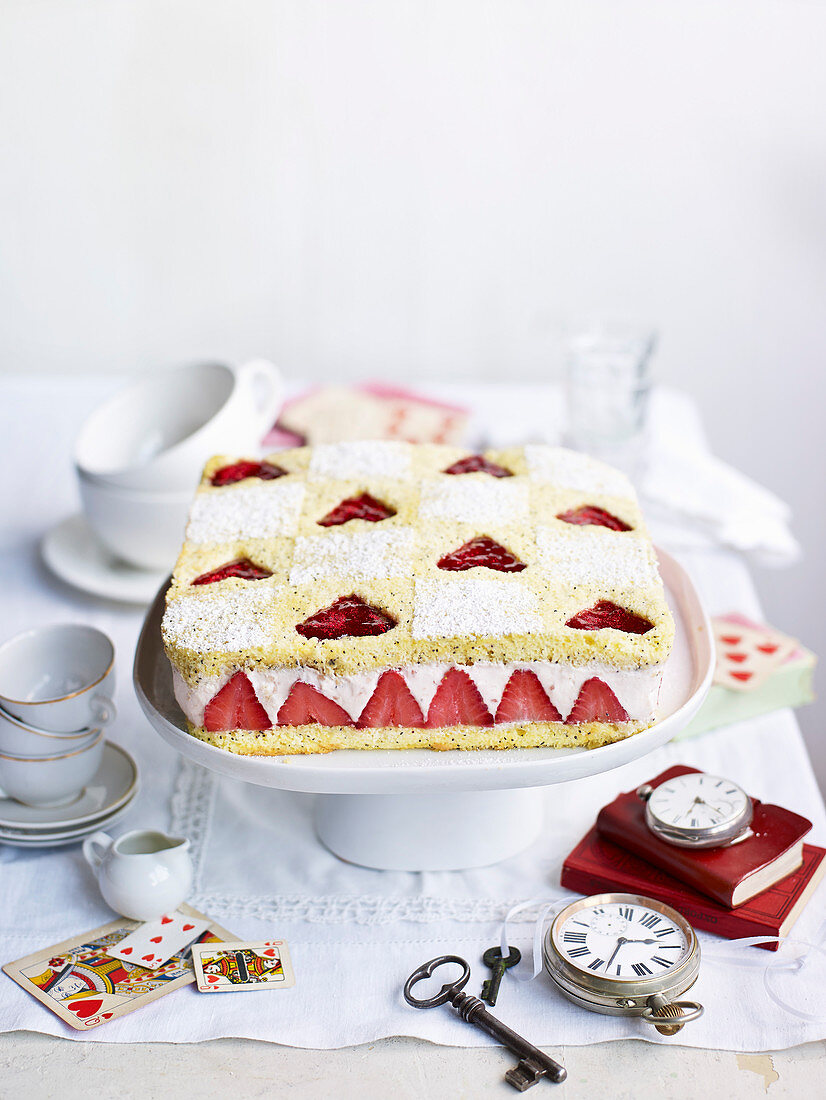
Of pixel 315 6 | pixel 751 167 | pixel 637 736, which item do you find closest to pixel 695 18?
pixel 751 167

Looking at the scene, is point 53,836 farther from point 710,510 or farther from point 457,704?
point 710,510

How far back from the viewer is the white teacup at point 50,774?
108 cm

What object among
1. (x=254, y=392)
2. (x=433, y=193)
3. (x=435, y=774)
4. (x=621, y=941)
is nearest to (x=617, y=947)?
(x=621, y=941)

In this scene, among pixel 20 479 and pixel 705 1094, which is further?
pixel 20 479

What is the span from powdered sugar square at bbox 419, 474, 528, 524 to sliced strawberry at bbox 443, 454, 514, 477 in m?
0.04

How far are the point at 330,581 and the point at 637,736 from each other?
313 mm

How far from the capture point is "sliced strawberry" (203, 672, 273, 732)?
95 cm

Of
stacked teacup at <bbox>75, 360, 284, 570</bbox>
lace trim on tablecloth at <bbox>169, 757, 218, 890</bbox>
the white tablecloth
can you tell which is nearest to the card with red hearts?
the white tablecloth

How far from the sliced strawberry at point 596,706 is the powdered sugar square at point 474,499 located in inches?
9.1

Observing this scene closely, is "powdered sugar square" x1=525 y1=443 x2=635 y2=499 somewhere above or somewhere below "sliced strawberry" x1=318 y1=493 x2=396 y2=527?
above

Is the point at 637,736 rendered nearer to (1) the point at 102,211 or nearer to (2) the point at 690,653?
(2) the point at 690,653

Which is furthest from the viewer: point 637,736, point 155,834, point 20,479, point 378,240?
point 378,240

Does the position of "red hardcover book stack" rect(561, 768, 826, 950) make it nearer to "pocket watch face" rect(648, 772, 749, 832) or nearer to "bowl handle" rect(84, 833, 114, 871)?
"pocket watch face" rect(648, 772, 749, 832)

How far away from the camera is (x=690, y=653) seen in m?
1.09
